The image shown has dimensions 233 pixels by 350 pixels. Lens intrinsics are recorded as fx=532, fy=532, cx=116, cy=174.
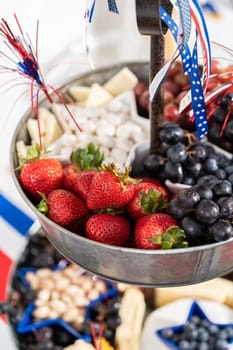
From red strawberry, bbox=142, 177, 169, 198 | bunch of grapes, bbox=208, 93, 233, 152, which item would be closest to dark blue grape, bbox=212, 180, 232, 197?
red strawberry, bbox=142, 177, 169, 198

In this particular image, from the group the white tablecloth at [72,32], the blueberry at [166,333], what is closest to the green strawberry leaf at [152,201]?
the blueberry at [166,333]

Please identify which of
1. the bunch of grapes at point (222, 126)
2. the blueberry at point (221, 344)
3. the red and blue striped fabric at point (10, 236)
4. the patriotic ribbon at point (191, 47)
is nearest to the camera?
the patriotic ribbon at point (191, 47)

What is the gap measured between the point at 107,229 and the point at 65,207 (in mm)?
72

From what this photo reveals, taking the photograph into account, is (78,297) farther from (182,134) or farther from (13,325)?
(182,134)

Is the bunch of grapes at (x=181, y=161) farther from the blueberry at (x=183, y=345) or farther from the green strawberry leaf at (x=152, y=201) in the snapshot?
the blueberry at (x=183, y=345)

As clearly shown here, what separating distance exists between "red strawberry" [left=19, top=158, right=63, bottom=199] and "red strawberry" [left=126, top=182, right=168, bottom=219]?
0.13 meters

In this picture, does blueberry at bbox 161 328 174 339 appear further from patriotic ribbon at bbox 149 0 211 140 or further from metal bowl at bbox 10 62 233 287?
patriotic ribbon at bbox 149 0 211 140

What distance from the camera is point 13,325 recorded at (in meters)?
1.13

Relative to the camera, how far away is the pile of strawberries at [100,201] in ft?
2.46

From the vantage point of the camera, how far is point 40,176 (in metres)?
0.82

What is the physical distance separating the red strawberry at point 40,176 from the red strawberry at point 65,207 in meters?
0.03

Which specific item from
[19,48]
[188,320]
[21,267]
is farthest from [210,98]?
[21,267]

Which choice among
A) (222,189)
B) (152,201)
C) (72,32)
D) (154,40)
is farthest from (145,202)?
(72,32)

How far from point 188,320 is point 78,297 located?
0.25m
